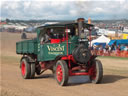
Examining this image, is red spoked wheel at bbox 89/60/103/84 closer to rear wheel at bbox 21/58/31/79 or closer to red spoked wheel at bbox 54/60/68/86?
red spoked wheel at bbox 54/60/68/86

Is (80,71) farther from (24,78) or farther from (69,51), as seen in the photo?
(24,78)

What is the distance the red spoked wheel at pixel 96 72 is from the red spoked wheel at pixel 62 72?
1180mm

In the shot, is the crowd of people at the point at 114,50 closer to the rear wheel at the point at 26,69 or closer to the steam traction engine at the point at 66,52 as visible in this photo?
the rear wheel at the point at 26,69

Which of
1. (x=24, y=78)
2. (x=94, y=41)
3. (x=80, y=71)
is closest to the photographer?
(x=80, y=71)

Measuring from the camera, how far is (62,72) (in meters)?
8.85

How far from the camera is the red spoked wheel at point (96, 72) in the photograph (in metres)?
9.29

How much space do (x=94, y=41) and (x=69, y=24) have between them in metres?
23.2

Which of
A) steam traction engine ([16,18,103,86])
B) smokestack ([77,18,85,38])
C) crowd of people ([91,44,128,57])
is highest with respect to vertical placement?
smokestack ([77,18,85,38])

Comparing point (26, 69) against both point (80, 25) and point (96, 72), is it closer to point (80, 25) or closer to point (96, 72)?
point (96, 72)

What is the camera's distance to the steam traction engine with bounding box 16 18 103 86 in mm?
9039

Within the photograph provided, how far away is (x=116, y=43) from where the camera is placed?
27.5 metres

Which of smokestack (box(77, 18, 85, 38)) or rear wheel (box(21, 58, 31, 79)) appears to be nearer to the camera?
smokestack (box(77, 18, 85, 38))

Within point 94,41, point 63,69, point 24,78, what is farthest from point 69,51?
point 94,41

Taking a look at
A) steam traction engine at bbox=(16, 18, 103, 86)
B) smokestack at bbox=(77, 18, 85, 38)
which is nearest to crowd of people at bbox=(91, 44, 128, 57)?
steam traction engine at bbox=(16, 18, 103, 86)
